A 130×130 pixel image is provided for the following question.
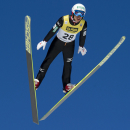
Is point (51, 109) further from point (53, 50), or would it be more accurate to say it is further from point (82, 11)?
point (82, 11)

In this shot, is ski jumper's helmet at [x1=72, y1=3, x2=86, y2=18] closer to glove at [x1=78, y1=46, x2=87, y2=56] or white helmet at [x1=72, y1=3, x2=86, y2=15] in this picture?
white helmet at [x1=72, y1=3, x2=86, y2=15]

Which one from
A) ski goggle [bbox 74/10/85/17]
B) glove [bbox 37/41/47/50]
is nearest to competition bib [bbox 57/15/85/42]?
ski goggle [bbox 74/10/85/17]

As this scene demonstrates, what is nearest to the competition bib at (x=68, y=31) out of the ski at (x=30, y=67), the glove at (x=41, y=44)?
the glove at (x=41, y=44)

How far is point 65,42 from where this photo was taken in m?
5.04

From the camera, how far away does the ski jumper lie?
4.86 m

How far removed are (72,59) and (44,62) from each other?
1.55 ft

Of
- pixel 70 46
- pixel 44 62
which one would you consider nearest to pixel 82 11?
pixel 70 46

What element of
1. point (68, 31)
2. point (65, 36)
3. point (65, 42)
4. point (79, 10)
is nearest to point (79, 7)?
point (79, 10)

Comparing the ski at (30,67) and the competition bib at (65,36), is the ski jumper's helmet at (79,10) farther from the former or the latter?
the ski at (30,67)

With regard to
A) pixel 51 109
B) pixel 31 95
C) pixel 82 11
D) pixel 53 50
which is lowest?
pixel 51 109

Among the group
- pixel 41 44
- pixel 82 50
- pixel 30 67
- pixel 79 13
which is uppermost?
pixel 79 13

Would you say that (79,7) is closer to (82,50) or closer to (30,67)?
(82,50)

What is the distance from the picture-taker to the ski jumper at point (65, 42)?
4863 mm

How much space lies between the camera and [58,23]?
15.9 feet
